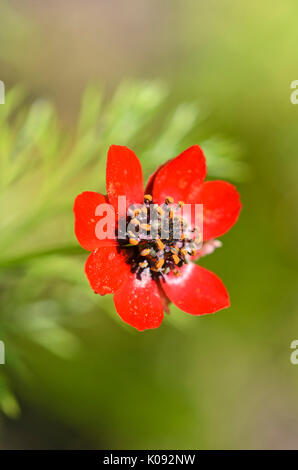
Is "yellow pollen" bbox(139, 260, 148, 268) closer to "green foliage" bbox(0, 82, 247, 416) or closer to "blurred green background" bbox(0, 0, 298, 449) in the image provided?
"green foliage" bbox(0, 82, 247, 416)

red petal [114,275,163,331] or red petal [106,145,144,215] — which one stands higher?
red petal [106,145,144,215]

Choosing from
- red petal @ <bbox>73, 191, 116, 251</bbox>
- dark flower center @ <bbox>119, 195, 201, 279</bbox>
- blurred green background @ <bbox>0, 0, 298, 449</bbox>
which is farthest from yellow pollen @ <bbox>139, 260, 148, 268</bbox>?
blurred green background @ <bbox>0, 0, 298, 449</bbox>

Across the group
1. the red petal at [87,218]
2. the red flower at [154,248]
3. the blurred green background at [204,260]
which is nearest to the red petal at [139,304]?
the red flower at [154,248]

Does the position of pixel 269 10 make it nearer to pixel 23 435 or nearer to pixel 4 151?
pixel 4 151

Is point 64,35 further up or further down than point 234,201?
further up

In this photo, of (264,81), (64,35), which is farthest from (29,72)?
(264,81)

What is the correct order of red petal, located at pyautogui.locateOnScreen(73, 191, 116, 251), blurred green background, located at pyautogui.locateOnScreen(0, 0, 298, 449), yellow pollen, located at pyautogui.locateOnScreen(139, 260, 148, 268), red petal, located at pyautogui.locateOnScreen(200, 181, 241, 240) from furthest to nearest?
blurred green background, located at pyautogui.locateOnScreen(0, 0, 298, 449) < red petal, located at pyautogui.locateOnScreen(200, 181, 241, 240) < yellow pollen, located at pyautogui.locateOnScreen(139, 260, 148, 268) < red petal, located at pyautogui.locateOnScreen(73, 191, 116, 251)

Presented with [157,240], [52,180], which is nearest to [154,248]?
[157,240]
